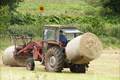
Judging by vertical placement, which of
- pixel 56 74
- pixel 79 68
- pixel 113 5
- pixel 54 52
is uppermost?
pixel 113 5

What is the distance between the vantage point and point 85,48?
37.3ft

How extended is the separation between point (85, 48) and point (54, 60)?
1.93 metres

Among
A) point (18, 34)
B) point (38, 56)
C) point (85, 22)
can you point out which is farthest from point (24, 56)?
point (85, 22)

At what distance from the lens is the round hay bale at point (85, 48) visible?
11.3m

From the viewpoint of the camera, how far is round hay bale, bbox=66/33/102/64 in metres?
11.3

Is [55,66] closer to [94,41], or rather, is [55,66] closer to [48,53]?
[48,53]

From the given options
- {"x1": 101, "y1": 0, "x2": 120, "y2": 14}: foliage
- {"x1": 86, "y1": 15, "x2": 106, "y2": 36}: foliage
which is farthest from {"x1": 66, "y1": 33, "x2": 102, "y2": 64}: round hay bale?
{"x1": 101, "y1": 0, "x2": 120, "y2": 14}: foliage

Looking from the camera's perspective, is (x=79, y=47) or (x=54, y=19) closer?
(x=79, y=47)

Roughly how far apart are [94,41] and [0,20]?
45.5 ft

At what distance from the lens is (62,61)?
12.2 m

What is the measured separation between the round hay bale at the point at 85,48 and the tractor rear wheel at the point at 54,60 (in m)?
0.54

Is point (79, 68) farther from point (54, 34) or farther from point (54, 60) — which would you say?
point (54, 34)

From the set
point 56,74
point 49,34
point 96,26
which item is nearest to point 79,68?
point 49,34

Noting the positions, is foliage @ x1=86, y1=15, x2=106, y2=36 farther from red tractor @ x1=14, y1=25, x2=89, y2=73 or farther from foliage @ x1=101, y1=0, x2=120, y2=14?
red tractor @ x1=14, y1=25, x2=89, y2=73
